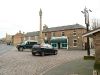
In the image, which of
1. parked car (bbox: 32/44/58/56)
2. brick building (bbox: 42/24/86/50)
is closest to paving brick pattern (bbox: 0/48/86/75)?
parked car (bbox: 32/44/58/56)

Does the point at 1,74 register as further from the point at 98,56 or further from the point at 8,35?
the point at 8,35

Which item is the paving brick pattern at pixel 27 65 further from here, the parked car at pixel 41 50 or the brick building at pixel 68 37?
the brick building at pixel 68 37

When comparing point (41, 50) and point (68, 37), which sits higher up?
point (68, 37)

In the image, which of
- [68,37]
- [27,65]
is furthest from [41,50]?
[68,37]

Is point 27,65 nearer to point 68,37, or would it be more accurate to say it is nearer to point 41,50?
point 41,50

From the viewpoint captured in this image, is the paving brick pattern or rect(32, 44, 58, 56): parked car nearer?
the paving brick pattern

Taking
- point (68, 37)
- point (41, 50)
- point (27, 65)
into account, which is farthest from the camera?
point (68, 37)

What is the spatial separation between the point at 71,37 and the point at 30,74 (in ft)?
164

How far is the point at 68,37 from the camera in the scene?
213ft

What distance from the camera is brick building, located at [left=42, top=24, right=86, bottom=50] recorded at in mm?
61594

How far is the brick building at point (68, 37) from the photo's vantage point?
61.6 meters

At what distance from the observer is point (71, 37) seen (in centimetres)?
6406

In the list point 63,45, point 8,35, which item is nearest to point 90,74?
point 63,45

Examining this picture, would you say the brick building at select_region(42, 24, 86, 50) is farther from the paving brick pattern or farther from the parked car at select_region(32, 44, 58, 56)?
the paving brick pattern
